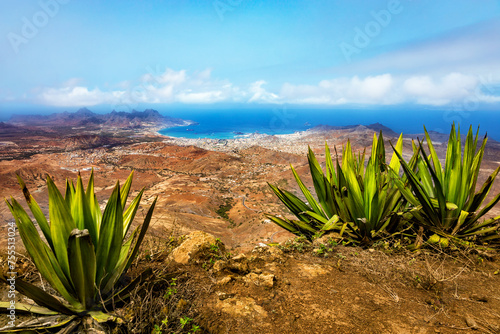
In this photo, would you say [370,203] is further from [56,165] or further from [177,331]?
[56,165]

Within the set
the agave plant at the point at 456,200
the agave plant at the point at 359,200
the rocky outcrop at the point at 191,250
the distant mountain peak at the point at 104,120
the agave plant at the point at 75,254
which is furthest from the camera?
the distant mountain peak at the point at 104,120

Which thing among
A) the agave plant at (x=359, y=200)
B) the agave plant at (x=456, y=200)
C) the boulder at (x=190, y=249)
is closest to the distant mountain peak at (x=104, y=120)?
the boulder at (x=190, y=249)

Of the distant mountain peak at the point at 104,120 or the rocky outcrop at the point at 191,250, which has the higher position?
the distant mountain peak at the point at 104,120

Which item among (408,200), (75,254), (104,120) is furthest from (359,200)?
(104,120)

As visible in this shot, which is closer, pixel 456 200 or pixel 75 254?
pixel 75 254

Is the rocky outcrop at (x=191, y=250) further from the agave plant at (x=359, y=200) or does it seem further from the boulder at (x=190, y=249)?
the agave plant at (x=359, y=200)

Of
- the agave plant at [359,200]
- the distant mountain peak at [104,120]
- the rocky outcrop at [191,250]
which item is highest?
the distant mountain peak at [104,120]

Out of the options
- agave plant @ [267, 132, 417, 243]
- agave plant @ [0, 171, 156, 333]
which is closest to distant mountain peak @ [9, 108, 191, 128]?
agave plant @ [267, 132, 417, 243]

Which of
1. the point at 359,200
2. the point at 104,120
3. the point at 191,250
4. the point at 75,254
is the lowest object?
the point at 191,250

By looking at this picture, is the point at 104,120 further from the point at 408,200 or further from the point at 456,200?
the point at 456,200
